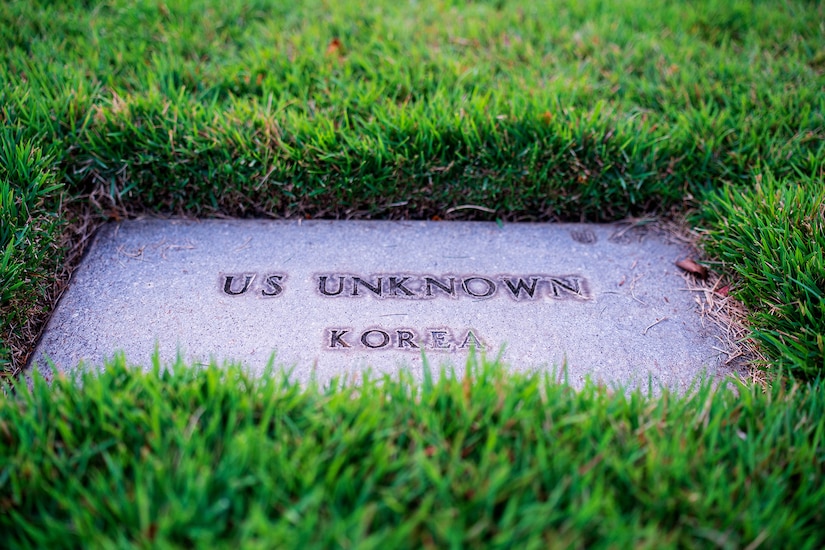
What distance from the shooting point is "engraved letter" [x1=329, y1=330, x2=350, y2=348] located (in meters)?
1.81

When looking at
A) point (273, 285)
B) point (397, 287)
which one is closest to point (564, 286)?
point (397, 287)

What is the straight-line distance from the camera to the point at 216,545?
3.71 ft

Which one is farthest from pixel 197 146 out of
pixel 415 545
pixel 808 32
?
pixel 808 32

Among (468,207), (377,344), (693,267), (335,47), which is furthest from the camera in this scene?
(335,47)

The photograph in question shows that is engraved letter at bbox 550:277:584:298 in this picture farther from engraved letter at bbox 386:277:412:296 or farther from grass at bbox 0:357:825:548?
grass at bbox 0:357:825:548

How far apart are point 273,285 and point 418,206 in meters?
0.67

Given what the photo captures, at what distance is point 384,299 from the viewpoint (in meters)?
1.98

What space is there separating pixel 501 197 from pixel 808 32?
211 centimetres

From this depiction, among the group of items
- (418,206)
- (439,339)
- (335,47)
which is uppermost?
(335,47)

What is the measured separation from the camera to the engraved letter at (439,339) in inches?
72.0

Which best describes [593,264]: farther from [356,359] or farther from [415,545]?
[415,545]

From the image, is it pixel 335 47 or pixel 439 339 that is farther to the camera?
pixel 335 47

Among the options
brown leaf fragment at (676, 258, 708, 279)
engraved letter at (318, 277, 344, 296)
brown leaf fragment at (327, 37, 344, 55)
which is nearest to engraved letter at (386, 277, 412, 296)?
engraved letter at (318, 277, 344, 296)

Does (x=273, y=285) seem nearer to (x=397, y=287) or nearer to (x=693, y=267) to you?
(x=397, y=287)
